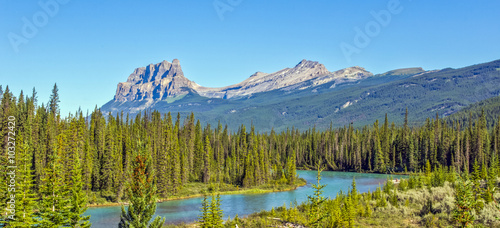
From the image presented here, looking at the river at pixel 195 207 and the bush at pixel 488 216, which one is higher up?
the bush at pixel 488 216

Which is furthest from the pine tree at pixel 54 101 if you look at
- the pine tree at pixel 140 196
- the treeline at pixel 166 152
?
the pine tree at pixel 140 196

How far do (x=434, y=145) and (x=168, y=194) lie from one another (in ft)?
319

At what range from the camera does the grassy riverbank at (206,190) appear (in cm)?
8081

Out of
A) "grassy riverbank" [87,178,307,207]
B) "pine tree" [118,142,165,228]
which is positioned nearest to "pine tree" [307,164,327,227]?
"pine tree" [118,142,165,228]

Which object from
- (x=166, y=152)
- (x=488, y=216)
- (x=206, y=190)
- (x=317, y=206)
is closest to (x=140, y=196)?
(x=317, y=206)

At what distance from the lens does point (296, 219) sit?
49.2m

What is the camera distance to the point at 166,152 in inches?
3691

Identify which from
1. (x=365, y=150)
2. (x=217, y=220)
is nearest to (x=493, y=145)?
(x=365, y=150)

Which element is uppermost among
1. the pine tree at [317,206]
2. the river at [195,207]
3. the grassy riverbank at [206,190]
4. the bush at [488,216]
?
the pine tree at [317,206]

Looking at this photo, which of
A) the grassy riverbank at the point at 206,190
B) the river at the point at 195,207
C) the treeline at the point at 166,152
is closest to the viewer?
the river at the point at 195,207

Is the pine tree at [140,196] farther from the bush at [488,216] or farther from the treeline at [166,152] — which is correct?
the bush at [488,216]

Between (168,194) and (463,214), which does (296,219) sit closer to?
(463,214)

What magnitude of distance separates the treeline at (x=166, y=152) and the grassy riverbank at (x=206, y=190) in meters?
1.19

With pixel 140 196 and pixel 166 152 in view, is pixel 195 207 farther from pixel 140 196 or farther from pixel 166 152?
pixel 140 196
